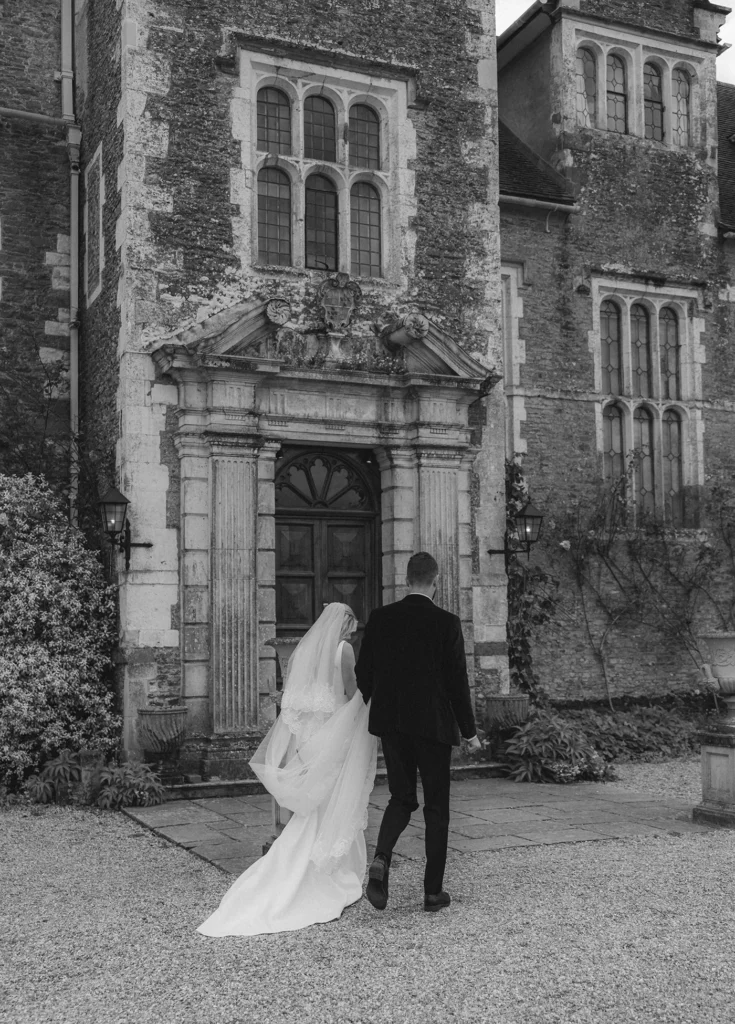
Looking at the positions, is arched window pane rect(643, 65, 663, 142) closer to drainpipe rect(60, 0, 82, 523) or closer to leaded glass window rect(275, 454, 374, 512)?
leaded glass window rect(275, 454, 374, 512)

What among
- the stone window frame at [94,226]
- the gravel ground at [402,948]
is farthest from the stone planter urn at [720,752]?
the stone window frame at [94,226]

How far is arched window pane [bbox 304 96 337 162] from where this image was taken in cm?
1104

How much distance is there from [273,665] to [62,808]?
2239 mm

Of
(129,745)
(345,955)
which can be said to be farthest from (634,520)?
(345,955)

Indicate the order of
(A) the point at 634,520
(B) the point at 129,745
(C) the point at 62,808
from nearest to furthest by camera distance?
(C) the point at 62,808 < (B) the point at 129,745 < (A) the point at 634,520

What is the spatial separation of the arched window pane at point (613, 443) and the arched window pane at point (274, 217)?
486 cm

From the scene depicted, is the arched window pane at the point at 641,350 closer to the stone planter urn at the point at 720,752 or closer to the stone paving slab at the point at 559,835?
the stone planter urn at the point at 720,752

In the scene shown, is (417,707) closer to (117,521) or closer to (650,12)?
(117,521)

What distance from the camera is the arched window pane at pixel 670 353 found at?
14078 mm

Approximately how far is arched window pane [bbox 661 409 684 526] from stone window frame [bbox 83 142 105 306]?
7106mm

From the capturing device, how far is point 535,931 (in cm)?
548

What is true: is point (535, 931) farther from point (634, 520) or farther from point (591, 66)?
point (591, 66)

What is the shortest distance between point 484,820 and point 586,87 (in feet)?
31.9

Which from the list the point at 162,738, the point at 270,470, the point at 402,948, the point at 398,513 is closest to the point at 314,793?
the point at 402,948
